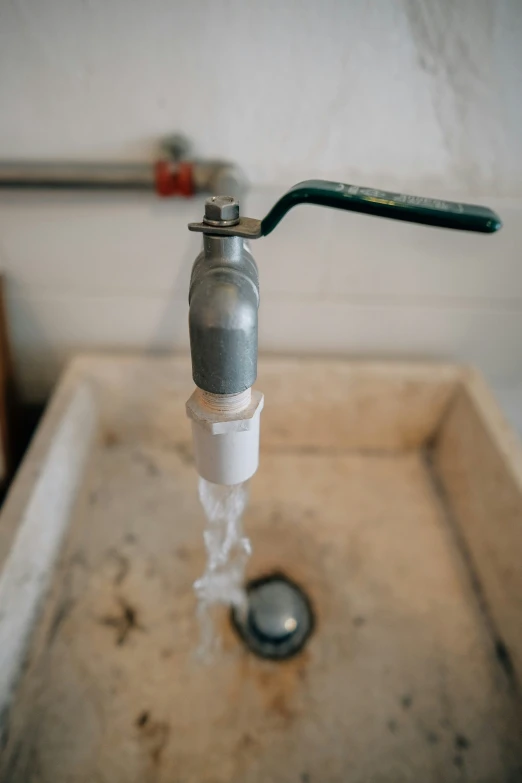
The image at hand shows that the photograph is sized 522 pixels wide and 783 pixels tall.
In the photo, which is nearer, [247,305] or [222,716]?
[247,305]

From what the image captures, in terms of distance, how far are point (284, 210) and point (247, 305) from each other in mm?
59

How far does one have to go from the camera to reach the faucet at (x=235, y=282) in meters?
0.24

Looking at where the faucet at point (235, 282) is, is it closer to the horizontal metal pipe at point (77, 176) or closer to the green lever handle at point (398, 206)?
the green lever handle at point (398, 206)

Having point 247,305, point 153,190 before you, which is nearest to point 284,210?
point 247,305

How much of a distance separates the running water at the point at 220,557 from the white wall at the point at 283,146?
0.25m

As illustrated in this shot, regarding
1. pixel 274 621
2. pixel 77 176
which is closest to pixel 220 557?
pixel 274 621

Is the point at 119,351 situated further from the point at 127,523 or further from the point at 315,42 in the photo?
the point at 315,42

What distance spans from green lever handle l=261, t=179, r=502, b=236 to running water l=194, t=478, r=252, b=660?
0.20 metres

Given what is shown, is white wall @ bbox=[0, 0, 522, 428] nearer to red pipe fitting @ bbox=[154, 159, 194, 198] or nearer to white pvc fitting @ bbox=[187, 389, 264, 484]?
red pipe fitting @ bbox=[154, 159, 194, 198]

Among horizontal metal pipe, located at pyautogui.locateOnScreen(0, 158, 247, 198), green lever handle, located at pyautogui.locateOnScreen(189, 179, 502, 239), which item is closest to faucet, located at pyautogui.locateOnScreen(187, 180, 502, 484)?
green lever handle, located at pyautogui.locateOnScreen(189, 179, 502, 239)

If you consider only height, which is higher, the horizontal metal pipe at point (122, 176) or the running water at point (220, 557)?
the horizontal metal pipe at point (122, 176)

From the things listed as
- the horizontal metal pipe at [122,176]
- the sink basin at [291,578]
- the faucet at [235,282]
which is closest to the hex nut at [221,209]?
the faucet at [235,282]

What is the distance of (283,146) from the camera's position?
448mm

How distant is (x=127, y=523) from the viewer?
1.65ft
